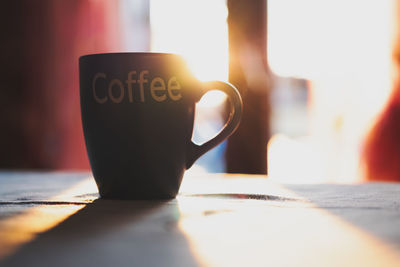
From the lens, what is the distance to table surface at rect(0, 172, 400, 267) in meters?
0.28

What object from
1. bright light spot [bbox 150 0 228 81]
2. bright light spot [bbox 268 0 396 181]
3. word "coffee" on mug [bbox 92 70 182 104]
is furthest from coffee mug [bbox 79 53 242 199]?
bright light spot [bbox 268 0 396 181]

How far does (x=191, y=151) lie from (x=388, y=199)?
22 centimetres

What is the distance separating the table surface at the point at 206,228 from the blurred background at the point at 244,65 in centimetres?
95

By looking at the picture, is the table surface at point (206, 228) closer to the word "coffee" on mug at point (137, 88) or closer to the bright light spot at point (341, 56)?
the word "coffee" on mug at point (137, 88)

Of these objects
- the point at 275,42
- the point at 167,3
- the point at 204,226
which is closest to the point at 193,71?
the point at 204,226

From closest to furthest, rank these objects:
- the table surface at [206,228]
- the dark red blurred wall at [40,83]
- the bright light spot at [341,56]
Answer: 1. the table surface at [206,228]
2. the dark red blurred wall at [40,83]
3. the bright light spot at [341,56]

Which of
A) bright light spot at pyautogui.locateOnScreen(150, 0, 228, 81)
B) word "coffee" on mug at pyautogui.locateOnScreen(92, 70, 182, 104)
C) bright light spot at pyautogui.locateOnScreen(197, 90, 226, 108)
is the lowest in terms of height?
bright light spot at pyautogui.locateOnScreen(197, 90, 226, 108)

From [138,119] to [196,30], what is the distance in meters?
1.42

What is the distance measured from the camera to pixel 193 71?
0.51m

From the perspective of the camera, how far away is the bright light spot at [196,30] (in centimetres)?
158

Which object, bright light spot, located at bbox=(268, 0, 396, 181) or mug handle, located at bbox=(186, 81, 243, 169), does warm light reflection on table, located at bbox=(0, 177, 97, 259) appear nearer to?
mug handle, located at bbox=(186, 81, 243, 169)

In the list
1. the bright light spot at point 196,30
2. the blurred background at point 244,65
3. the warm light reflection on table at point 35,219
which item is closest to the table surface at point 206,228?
the warm light reflection on table at point 35,219

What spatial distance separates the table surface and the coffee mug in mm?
29

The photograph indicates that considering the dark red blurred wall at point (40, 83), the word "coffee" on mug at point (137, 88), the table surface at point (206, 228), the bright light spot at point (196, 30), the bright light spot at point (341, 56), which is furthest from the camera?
the bright light spot at point (341, 56)
